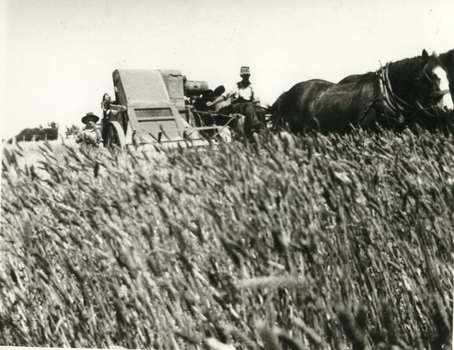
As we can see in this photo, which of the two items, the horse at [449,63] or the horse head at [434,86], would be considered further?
the horse head at [434,86]

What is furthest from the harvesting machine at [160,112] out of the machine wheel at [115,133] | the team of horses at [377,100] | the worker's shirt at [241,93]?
the team of horses at [377,100]

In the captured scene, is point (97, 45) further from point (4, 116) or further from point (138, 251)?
point (138, 251)

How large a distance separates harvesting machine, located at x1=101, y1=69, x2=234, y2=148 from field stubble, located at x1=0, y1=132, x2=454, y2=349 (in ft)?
1.96

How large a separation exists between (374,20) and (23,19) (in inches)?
71.7

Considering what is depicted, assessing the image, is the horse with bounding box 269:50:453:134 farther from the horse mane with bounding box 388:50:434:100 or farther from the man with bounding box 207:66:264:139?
the man with bounding box 207:66:264:139

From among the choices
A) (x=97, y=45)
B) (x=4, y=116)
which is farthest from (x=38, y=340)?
(x=97, y=45)

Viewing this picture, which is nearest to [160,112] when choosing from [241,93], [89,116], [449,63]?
[89,116]

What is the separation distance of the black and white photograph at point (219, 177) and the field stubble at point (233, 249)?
1 centimetres

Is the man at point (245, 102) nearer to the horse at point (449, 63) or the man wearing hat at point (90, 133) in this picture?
the man wearing hat at point (90, 133)

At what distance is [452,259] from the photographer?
1.97 m

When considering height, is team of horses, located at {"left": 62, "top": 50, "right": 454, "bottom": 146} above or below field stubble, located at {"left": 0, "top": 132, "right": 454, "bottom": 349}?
above

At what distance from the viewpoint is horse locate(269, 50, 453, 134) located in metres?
3.25

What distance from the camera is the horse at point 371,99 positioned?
128 inches

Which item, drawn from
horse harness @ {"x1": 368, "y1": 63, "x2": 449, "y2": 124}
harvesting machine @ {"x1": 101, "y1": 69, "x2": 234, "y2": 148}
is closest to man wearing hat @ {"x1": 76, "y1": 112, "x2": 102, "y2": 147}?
harvesting machine @ {"x1": 101, "y1": 69, "x2": 234, "y2": 148}
